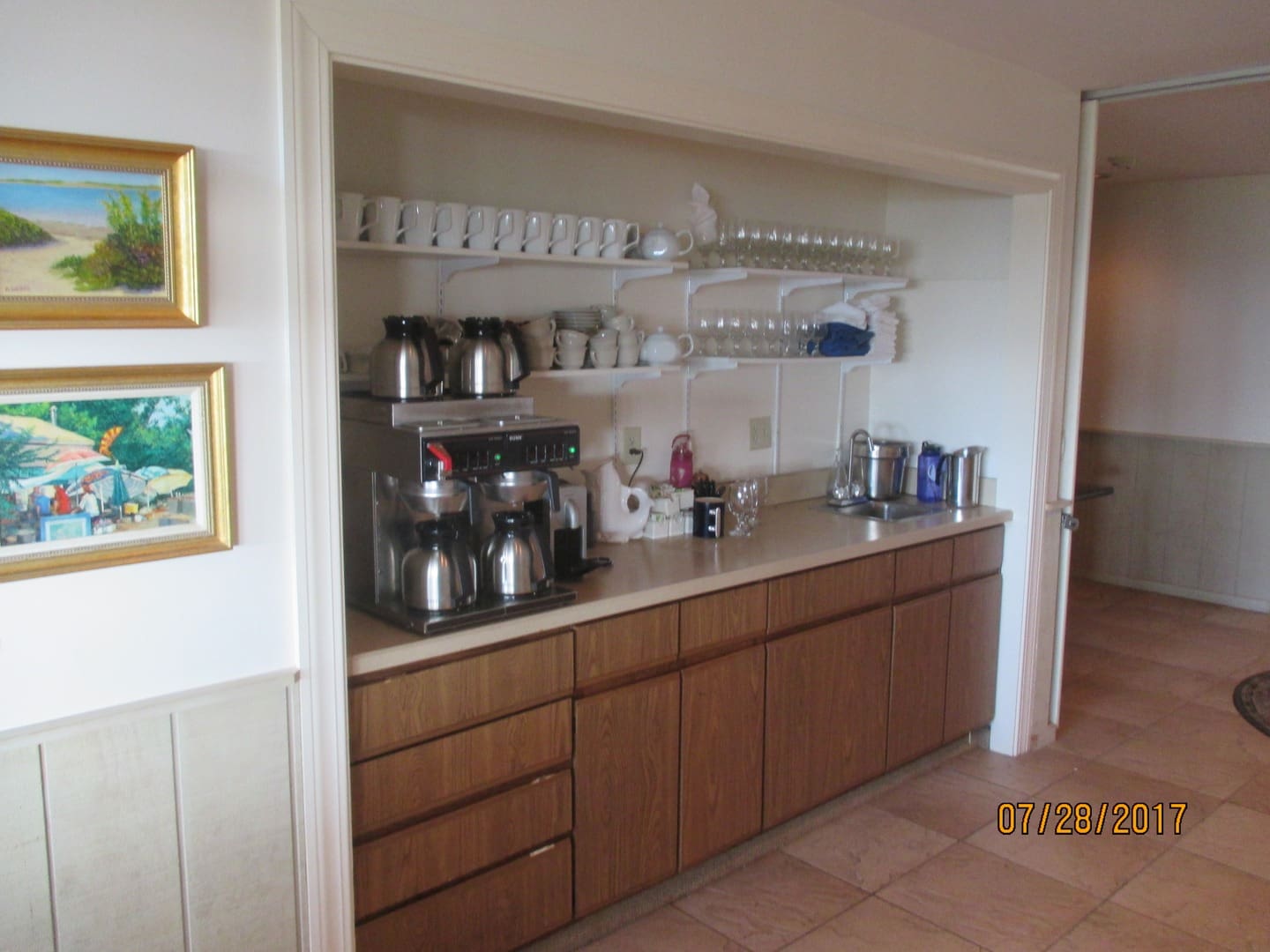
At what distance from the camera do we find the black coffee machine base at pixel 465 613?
7.14 ft

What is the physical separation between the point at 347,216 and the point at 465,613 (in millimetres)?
910

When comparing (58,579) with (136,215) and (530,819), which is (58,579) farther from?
(530,819)

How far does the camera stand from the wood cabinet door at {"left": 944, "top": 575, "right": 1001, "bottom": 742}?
361 cm

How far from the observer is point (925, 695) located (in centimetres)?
351

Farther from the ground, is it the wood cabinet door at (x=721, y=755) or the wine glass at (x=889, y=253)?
the wine glass at (x=889, y=253)

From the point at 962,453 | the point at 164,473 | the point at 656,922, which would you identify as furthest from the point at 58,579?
the point at 962,453

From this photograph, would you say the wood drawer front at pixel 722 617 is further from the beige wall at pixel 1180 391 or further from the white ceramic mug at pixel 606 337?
the beige wall at pixel 1180 391

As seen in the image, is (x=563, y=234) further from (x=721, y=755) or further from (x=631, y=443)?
(x=721, y=755)

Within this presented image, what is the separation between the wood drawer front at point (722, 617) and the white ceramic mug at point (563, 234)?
965 millimetres

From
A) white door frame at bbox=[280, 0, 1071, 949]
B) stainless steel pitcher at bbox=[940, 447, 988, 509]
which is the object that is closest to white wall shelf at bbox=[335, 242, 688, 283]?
white door frame at bbox=[280, 0, 1071, 949]

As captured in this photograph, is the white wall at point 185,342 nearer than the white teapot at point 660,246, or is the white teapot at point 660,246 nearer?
the white wall at point 185,342

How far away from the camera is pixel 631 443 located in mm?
3281
